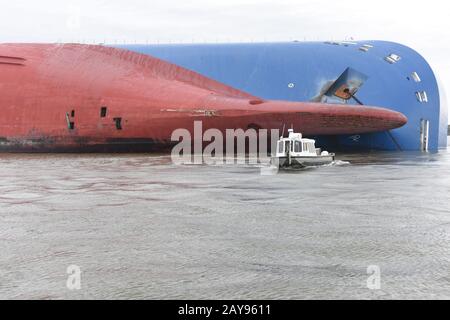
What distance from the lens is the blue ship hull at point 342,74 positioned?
39469mm

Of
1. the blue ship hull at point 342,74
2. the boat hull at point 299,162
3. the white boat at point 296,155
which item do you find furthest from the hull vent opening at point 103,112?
the boat hull at point 299,162

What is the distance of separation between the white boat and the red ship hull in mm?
6323

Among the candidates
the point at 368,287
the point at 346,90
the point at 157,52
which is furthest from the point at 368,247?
the point at 157,52

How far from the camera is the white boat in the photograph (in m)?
26.6

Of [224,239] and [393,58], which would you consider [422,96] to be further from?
[224,239]

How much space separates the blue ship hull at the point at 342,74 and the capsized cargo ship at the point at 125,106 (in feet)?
2.33

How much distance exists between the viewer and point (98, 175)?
862 inches

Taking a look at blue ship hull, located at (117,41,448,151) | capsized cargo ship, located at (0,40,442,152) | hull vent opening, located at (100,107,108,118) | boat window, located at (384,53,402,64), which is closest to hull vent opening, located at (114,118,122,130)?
capsized cargo ship, located at (0,40,442,152)

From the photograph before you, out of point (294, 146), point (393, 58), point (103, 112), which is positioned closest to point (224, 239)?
point (294, 146)

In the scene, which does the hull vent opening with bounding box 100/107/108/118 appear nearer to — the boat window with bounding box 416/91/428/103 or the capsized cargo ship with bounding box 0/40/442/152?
the capsized cargo ship with bounding box 0/40/442/152

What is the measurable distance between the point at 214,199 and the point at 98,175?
337 inches

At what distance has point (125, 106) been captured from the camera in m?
36.3
